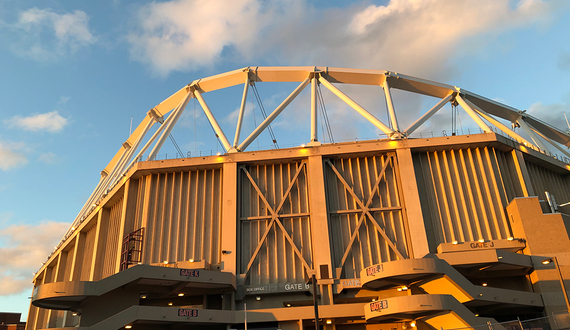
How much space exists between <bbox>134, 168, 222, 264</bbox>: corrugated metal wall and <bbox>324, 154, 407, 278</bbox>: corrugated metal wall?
14116mm

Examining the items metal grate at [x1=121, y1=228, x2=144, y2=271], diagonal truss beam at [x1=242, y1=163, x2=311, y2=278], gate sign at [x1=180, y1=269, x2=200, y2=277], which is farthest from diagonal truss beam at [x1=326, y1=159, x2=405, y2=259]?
metal grate at [x1=121, y1=228, x2=144, y2=271]

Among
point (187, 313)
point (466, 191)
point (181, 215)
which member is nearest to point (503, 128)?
point (466, 191)

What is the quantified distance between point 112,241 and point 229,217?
20.1m

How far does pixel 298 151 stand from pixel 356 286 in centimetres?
1753

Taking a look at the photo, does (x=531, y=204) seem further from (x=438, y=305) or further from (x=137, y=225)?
(x=137, y=225)

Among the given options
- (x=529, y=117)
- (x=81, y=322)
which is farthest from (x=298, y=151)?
(x=529, y=117)

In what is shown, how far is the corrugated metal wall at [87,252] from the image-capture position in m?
67.5

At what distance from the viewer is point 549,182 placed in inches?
2356

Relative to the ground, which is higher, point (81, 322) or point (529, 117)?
point (529, 117)

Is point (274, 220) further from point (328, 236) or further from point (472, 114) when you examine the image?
point (472, 114)

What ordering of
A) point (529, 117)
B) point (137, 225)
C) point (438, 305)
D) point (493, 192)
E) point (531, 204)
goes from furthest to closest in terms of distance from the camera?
point (529, 117), point (137, 225), point (493, 192), point (531, 204), point (438, 305)

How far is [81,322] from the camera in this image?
40.7 metres

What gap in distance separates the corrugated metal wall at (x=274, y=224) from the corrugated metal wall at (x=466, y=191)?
47.2ft

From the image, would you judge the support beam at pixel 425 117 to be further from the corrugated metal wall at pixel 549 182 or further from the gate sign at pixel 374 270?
the gate sign at pixel 374 270
